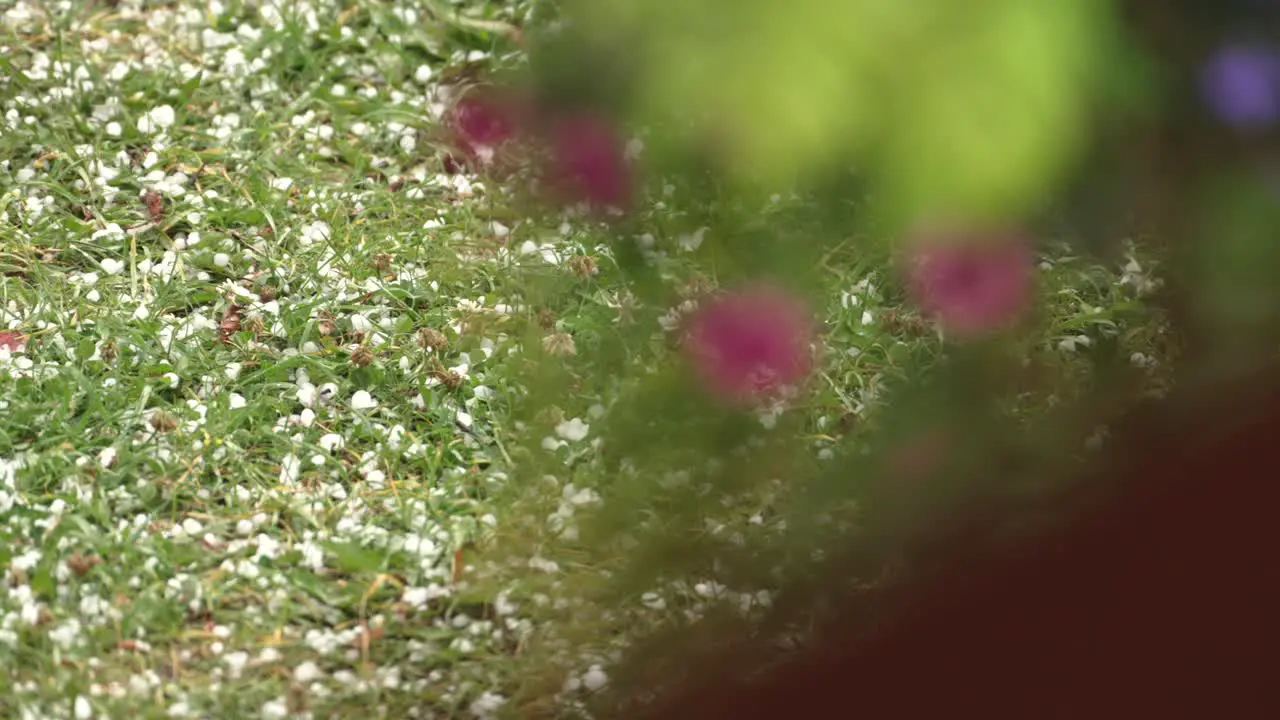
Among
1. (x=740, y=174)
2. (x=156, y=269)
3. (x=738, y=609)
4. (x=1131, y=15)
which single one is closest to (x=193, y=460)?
(x=156, y=269)

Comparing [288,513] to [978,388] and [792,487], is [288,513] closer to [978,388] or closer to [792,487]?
[792,487]

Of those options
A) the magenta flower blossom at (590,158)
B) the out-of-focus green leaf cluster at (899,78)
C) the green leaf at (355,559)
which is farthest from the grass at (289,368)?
the out-of-focus green leaf cluster at (899,78)

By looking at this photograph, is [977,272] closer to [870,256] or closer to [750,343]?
[750,343]

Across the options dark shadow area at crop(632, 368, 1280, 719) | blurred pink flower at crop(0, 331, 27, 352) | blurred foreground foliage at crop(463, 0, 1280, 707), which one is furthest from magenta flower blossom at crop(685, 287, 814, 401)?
blurred pink flower at crop(0, 331, 27, 352)

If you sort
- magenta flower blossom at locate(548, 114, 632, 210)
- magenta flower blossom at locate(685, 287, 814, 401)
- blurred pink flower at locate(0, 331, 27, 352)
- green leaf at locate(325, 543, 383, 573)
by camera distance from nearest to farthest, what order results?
magenta flower blossom at locate(548, 114, 632, 210) → magenta flower blossom at locate(685, 287, 814, 401) → green leaf at locate(325, 543, 383, 573) → blurred pink flower at locate(0, 331, 27, 352)

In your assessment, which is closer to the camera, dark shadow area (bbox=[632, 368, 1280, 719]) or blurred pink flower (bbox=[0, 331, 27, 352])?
dark shadow area (bbox=[632, 368, 1280, 719])

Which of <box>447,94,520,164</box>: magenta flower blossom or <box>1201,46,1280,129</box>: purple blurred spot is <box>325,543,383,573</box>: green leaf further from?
<box>1201,46,1280,129</box>: purple blurred spot

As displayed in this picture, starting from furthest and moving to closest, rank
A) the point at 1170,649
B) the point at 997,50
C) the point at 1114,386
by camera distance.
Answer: the point at 1114,386 → the point at 1170,649 → the point at 997,50
